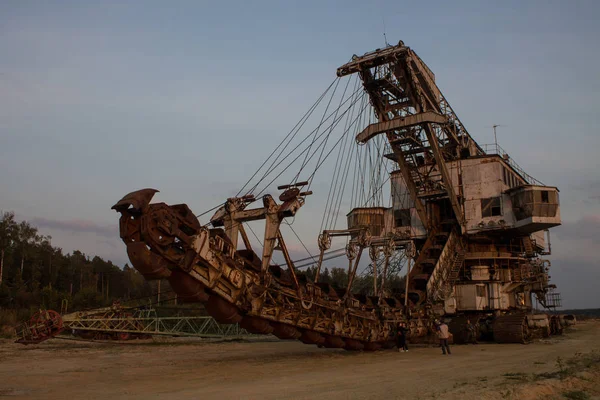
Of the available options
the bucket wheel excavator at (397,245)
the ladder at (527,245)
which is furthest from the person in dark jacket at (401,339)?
the ladder at (527,245)

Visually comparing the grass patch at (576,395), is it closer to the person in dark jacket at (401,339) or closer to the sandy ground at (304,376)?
the sandy ground at (304,376)

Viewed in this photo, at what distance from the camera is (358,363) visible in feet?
54.5

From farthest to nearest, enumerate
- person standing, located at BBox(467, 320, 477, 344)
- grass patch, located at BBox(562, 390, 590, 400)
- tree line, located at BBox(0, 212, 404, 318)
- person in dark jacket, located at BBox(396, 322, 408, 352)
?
tree line, located at BBox(0, 212, 404, 318), person standing, located at BBox(467, 320, 477, 344), person in dark jacket, located at BBox(396, 322, 408, 352), grass patch, located at BBox(562, 390, 590, 400)

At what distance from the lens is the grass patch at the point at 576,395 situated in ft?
31.4

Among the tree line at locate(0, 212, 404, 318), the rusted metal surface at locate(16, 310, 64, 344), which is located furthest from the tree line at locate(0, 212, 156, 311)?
the rusted metal surface at locate(16, 310, 64, 344)

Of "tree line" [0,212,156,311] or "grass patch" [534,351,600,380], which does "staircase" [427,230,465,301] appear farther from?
"tree line" [0,212,156,311]

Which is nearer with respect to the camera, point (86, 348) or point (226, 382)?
point (226, 382)

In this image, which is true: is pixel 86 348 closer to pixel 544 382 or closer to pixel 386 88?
pixel 386 88

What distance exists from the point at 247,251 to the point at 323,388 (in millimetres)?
5666

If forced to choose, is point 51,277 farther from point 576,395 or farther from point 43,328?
point 576,395

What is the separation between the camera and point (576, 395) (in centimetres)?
970

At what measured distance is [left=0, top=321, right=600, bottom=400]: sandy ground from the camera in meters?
10.5

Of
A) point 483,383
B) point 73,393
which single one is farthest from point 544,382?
point 73,393

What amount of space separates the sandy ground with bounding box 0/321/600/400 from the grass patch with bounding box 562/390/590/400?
191 mm
